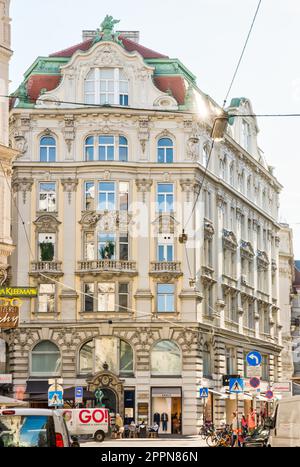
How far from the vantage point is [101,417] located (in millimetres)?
52375

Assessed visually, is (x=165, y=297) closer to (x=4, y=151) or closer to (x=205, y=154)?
(x=205, y=154)

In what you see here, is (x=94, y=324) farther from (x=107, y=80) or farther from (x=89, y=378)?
(x=107, y=80)

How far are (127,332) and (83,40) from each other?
859 inches

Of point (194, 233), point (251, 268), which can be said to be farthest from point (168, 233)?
point (251, 268)

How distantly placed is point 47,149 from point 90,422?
70.9 ft

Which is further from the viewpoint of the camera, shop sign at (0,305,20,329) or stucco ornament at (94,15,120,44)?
stucco ornament at (94,15,120,44)

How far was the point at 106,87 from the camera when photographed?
6862 centimetres

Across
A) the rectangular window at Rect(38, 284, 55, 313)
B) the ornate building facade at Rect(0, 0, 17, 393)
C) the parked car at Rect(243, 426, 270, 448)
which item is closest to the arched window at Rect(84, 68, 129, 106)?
the rectangular window at Rect(38, 284, 55, 313)

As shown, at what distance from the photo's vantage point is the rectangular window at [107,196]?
Result: 6750 cm

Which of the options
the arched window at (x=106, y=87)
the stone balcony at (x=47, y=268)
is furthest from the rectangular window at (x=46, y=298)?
the arched window at (x=106, y=87)

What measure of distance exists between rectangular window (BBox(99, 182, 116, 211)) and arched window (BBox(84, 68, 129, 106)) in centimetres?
513

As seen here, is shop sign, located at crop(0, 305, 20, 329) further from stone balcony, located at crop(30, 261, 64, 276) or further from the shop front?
the shop front

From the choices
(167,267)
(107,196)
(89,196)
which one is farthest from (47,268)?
(167,267)

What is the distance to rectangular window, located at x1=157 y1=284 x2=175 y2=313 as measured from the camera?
6681 cm
